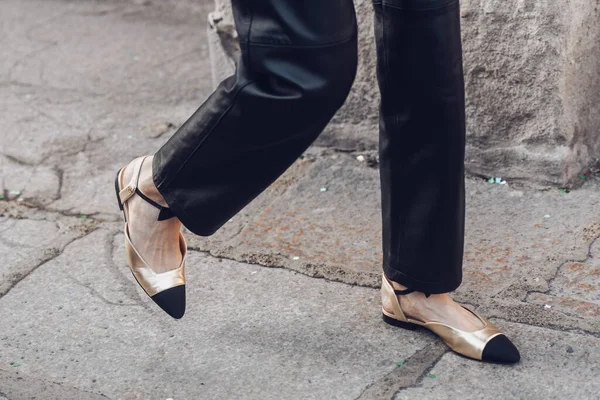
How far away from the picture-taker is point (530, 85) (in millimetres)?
2131

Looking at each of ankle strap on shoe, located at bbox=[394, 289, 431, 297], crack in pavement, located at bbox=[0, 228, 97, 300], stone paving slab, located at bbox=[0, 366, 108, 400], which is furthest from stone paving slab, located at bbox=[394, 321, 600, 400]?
crack in pavement, located at bbox=[0, 228, 97, 300]

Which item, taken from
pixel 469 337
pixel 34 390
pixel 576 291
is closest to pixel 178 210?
pixel 34 390

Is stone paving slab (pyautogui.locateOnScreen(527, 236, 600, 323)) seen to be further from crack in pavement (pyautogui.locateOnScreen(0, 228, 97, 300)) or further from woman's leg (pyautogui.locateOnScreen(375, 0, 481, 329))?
crack in pavement (pyautogui.locateOnScreen(0, 228, 97, 300))

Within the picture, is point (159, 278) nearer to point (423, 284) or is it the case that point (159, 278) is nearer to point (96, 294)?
point (96, 294)

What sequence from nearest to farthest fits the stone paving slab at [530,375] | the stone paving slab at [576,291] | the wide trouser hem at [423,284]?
the stone paving slab at [530,375]
the wide trouser hem at [423,284]
the stone paving slab at [576,291]

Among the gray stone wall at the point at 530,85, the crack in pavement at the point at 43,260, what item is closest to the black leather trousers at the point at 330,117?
the crack in pavement at the point at 43,260

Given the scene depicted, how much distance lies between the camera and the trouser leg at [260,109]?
4.47ft

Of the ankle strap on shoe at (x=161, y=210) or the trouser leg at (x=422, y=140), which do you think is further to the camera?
the ankle strap on shoe at (x=161, y=210)

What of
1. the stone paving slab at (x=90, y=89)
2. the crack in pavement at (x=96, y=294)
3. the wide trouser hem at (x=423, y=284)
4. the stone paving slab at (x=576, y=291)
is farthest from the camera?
the stone paving slab at (x=90, y=89)

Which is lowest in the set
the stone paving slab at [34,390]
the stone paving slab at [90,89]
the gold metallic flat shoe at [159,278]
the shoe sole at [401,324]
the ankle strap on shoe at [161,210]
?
the stone paving slab at [90,89]

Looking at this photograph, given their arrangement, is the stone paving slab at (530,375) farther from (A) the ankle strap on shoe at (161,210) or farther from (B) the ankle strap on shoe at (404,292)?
(A) the ankle strap on shoe at (161,210)

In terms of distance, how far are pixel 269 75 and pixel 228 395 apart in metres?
0.56

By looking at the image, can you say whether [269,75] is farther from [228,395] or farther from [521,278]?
[521,278]

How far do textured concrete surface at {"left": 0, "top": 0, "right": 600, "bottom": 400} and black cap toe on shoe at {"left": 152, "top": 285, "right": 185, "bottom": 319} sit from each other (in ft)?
0.31
